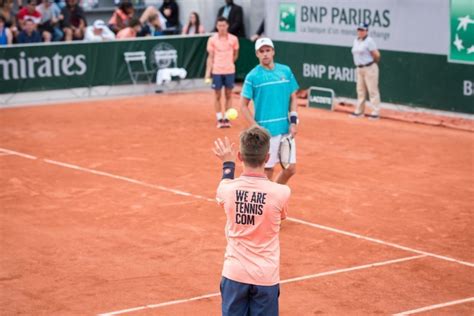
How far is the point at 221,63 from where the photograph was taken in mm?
21547

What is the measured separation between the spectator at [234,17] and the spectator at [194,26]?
875 millimetres

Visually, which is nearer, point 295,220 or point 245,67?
point 295,220

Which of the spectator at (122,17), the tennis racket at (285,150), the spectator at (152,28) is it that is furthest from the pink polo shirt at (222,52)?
the tennis racket at (285,150)

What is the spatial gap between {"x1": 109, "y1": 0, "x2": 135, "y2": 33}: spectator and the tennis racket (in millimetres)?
17220

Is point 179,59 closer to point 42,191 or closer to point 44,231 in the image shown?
point 42,191

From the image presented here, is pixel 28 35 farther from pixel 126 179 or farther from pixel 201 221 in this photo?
pixel 201 221

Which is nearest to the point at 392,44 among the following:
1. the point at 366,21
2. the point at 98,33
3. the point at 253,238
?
the point at 366,21

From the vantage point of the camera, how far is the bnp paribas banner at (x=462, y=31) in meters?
21.0

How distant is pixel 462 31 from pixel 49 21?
1243cm

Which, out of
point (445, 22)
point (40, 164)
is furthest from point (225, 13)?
point (40, 164)

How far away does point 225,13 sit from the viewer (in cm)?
2886

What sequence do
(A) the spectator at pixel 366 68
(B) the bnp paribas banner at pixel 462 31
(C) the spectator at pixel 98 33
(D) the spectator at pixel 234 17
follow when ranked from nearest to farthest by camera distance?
1. (B) the bnp paribas banner at pixel 462 31
2. (A) the spectator at pixel 366 68
3. (C) the spectator at pixel 98 33
4. (D) the spectator at pixel 234 17

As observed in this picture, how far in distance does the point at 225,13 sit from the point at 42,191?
1477 cm

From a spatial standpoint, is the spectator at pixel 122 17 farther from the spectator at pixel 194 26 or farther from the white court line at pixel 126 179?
the white court line at pixel 126 179
